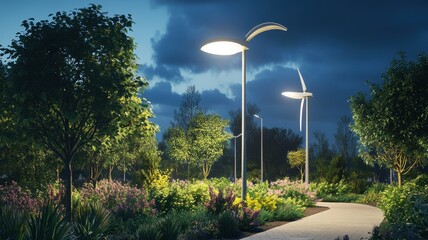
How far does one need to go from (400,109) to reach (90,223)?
596 inches

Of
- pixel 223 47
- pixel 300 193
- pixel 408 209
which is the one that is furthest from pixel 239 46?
pixel 300 193

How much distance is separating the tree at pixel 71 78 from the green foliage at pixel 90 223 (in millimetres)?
3197

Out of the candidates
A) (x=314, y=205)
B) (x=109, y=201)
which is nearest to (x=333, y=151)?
(x=314, y=205)

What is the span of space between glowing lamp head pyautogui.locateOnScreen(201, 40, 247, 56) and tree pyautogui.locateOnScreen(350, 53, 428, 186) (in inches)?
322

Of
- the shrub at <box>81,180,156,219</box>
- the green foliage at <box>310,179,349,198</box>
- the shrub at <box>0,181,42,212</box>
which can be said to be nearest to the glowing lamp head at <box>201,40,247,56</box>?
the shrub at <box>81,180,156,219</box>

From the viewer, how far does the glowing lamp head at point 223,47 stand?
16425 millimetres

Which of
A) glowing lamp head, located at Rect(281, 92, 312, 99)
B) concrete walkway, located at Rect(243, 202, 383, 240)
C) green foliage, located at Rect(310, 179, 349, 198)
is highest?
glowing lamp head, located at Rect(281, 92, 312, 99)

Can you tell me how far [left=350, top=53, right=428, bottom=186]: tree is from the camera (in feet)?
70.6

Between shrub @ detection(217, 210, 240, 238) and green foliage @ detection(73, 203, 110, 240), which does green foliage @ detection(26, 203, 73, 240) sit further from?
shrub @ detection(217, 210, 240, 238)

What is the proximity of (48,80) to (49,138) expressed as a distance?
5.23ft

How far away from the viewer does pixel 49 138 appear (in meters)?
14.9

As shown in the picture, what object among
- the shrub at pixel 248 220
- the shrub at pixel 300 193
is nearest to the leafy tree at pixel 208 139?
the shrub at pixel 300 193

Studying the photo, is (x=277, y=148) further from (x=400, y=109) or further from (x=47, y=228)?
(x=47, y=228)

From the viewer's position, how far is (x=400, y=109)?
867 inches
